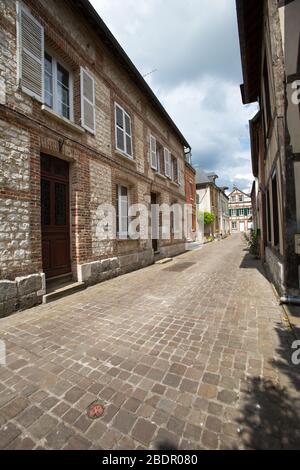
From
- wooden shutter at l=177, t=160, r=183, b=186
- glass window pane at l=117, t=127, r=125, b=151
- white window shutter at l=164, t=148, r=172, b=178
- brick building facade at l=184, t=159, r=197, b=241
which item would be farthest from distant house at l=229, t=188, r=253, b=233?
glass window pane at l=117, t=127, r=125, b=151

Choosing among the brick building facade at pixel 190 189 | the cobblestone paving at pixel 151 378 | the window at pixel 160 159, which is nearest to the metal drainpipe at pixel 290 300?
the cobblestone paving at pixel 151 378

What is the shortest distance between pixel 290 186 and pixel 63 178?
493 cm

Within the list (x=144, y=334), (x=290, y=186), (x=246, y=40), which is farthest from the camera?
(x=246, y=40)

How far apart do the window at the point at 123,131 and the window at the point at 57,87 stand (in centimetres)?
194

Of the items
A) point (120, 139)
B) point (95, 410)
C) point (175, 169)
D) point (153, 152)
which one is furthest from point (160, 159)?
point (95, 410)

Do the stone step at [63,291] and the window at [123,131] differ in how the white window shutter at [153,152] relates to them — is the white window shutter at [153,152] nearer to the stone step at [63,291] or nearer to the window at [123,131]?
the window at [123,131]

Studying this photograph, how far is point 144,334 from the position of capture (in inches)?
119

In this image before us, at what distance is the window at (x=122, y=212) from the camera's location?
7.48 metres

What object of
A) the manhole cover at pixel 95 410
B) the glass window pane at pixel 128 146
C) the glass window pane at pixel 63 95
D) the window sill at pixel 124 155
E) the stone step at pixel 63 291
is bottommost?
the manhole cover at pixel 95 410

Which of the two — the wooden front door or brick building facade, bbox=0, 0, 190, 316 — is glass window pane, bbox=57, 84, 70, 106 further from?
the wooden front door

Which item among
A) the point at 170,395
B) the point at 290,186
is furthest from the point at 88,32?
the point at 170,395

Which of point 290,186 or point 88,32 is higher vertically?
point 88,32

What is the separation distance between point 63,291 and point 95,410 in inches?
136

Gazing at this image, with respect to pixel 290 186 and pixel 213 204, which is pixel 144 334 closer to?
pixel 290 186
